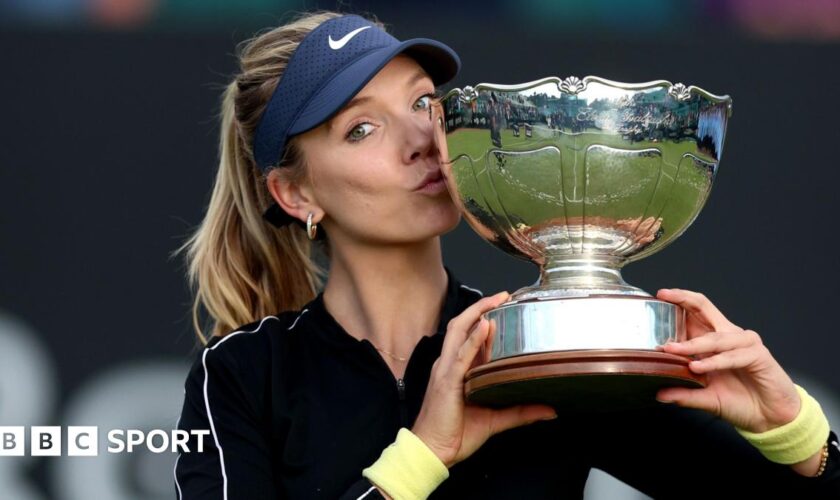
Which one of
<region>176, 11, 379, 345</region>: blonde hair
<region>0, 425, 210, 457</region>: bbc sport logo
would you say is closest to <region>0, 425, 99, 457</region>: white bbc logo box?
<region>0, 425, 210, 457</region>: bbc sport logo

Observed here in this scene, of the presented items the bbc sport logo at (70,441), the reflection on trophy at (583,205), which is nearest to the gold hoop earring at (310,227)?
the reflection on trophy at (583,205)

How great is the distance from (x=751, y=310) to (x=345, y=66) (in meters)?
1.19

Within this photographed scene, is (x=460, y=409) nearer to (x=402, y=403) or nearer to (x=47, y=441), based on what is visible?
(x=402, y=403)

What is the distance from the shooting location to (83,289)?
3.11 metres

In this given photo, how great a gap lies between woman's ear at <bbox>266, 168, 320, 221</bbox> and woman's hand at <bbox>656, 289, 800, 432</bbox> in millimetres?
574

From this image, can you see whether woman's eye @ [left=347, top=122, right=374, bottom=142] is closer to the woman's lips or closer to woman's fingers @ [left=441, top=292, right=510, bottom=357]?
the woman's lips

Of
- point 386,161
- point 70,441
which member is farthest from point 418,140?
point 70,441

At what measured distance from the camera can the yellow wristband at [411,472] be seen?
6.40 feet

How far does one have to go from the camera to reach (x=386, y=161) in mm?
2150

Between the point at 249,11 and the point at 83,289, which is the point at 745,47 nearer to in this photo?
the point at 249,11

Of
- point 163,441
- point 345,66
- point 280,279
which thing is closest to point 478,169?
point 345,66

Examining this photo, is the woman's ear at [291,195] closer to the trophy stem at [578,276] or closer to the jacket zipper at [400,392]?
the jacket zipper at [400,392]

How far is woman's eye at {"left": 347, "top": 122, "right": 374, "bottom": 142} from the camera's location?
2.18m

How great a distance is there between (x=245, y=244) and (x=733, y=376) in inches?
32.4
